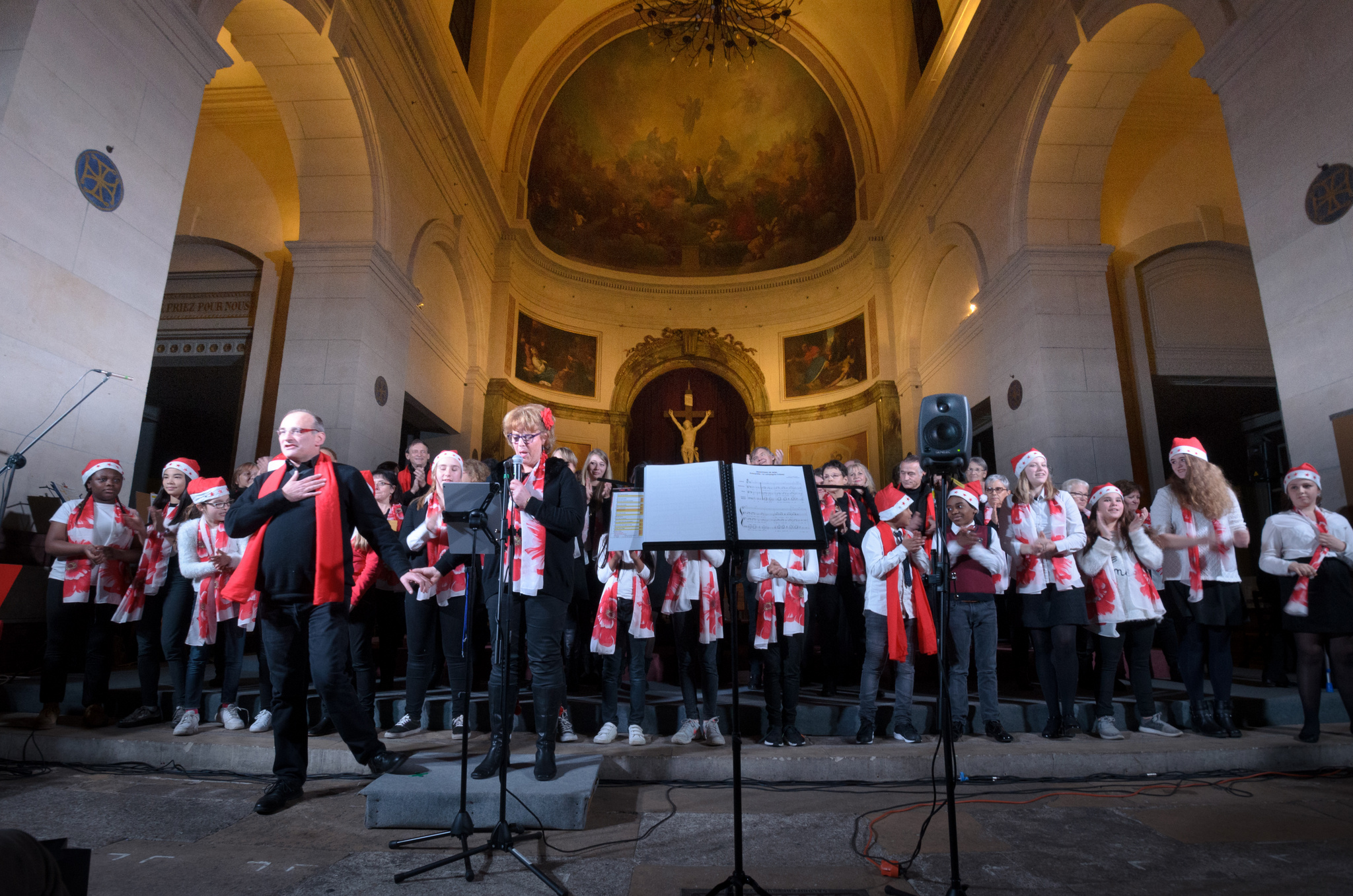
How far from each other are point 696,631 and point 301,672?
2044mm

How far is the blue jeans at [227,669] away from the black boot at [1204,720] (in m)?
5.71

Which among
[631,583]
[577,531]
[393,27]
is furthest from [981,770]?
[393,27]

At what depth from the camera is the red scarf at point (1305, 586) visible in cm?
418

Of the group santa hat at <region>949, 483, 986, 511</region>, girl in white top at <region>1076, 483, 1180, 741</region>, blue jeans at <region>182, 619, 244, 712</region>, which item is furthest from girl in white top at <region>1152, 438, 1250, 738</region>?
blue jeans at <region>182, 619, 244, 712</region>

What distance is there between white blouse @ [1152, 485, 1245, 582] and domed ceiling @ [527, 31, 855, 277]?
43.8ft

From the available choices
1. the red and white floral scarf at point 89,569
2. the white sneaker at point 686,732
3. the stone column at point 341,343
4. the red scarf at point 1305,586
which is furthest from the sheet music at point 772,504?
the stone column at point 341,343

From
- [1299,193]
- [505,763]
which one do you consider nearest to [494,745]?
[505,763]

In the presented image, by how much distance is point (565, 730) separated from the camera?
4301 mm

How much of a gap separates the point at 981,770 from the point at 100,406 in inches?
249

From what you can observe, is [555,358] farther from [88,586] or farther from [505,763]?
[505,763]

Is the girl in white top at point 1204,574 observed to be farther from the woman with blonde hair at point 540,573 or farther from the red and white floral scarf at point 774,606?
the woman with blonde hair at point 540,573

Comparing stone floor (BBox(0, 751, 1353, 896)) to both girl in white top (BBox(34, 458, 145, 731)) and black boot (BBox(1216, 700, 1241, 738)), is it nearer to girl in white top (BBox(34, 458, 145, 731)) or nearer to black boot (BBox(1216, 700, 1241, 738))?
black boot (BBox(1216, 700, 1241, 738))

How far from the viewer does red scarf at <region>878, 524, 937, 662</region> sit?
13.7 feet

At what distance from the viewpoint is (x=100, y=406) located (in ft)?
17.1
